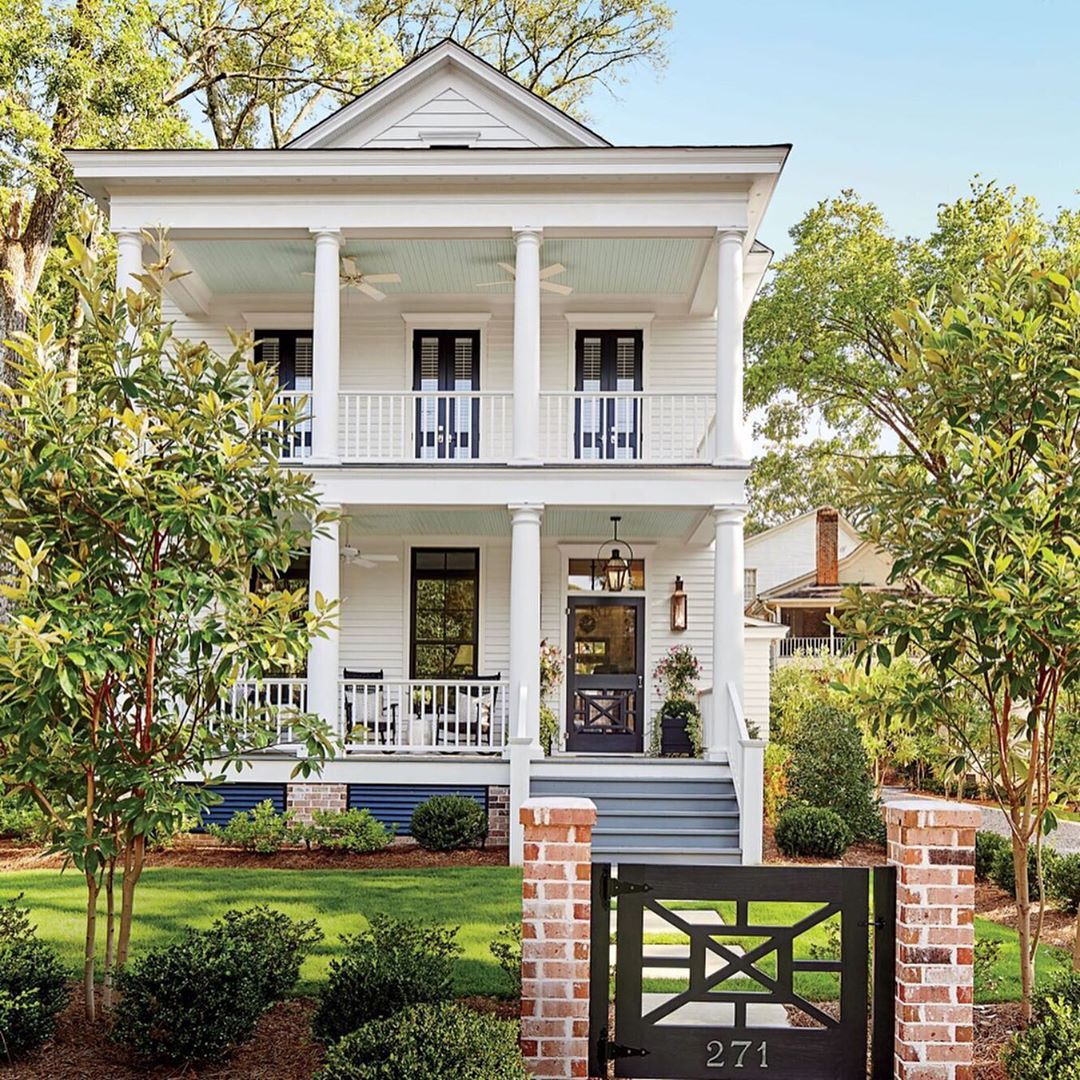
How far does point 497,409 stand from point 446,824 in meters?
6.20

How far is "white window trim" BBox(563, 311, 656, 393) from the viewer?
15648mm

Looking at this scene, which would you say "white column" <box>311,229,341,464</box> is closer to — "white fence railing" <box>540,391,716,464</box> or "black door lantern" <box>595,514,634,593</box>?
"white fence railing" <box>540,391,716,464</box>

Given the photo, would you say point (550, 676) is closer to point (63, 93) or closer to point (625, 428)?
point (625, 428)

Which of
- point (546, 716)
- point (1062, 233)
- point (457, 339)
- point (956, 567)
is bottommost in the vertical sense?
point (546, 716)

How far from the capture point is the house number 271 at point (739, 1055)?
4832mm

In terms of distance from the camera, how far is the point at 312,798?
1229 centimetres

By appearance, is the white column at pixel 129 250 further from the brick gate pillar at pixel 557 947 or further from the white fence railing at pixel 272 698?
the brick gate pillar at pixel 557 947

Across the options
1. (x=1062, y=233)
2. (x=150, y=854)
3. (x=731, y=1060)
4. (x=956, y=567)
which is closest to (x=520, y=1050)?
(x=731, y=1060)

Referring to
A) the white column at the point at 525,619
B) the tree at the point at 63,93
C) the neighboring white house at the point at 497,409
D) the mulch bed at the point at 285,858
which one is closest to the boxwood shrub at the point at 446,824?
the mulch bed at the point at 285,858

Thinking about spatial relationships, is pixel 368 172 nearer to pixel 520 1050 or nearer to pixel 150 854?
pixel 150 854

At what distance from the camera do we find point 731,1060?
4.84 m

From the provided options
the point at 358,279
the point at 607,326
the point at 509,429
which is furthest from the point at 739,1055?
the point at 607,326

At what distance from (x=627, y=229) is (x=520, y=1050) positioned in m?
10.3

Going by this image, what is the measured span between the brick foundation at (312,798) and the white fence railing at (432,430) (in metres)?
4.43
